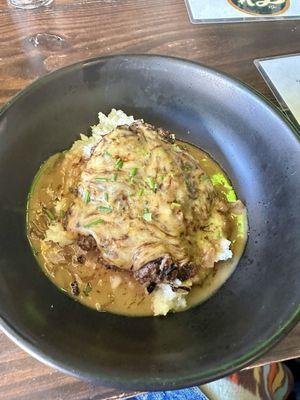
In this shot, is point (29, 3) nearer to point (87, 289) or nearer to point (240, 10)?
point (240, 10)

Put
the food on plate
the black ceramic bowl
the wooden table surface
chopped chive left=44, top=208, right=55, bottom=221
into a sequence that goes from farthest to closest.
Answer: the wooden table surface < chopped chive left=44, top=208, right=55, bottom=221 < the food on plate < the black ceramic bowl

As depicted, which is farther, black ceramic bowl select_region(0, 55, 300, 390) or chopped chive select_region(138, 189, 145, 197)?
chopped chive select_region(138, 189, 145, 197)

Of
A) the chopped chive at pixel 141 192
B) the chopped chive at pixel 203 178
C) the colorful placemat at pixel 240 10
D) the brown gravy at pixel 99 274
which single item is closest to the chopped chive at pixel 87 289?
the brown gravy at pixel 99 274

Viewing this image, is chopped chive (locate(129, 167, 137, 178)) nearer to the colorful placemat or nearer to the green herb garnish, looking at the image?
the green herb garnish

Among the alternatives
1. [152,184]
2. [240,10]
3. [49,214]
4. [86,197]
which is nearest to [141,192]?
[152,184]

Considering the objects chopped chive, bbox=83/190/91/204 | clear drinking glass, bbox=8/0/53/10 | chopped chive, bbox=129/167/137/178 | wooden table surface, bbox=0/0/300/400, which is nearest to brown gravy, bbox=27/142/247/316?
chopped chive, bbox=83/190/91/204

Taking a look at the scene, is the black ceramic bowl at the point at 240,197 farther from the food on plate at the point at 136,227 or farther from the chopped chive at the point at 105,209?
the chopped chive at the point at 105,209
